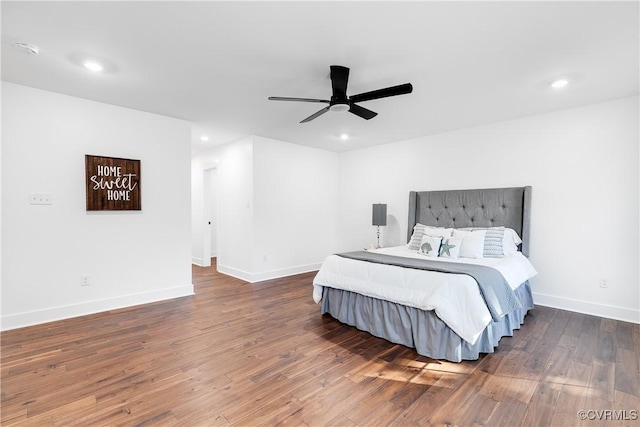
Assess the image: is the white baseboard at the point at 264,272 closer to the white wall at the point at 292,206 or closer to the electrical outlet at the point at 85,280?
the white wall at the point at 292,206

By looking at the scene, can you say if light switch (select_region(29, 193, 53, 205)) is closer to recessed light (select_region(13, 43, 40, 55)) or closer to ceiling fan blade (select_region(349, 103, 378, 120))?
recessed light (select_region(13, 43, 40, 55))

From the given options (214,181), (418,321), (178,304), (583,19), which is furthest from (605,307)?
(214,181)

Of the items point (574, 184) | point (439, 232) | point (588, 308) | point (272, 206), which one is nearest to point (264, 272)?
point (272, 206)

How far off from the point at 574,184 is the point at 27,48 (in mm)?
5671

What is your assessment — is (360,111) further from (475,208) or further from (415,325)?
(475,208)

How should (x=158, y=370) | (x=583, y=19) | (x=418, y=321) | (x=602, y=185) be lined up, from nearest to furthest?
(x=583, y=19) → (x=158, y=370) → (x=418, y=321) → (x=602, y=185)

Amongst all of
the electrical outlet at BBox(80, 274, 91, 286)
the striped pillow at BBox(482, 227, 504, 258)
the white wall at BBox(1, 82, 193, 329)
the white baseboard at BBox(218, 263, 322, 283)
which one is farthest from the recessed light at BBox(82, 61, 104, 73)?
the striped pillow at BBox(482, 227, 504, 258)

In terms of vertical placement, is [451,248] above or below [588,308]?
above

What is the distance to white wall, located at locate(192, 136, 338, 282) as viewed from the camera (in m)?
5.16

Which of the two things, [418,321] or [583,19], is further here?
[418,321]

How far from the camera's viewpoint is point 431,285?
255 centimetres

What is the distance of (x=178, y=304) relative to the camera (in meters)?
3.89

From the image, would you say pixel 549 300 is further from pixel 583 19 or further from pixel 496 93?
pixel 583 19

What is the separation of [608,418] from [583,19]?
253 centimetres
